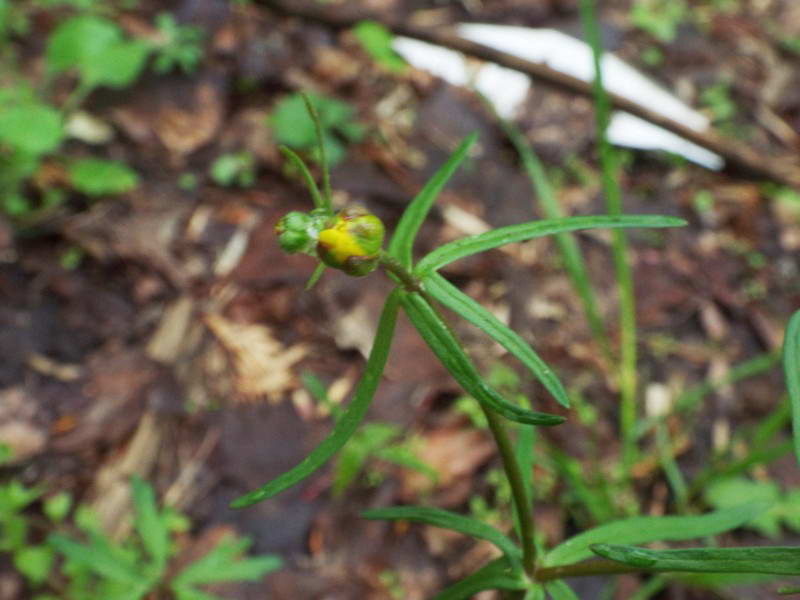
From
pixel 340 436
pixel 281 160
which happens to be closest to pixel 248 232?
pixel 281 160

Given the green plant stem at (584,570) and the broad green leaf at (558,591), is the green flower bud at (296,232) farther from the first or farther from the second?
the broad green leaf at (558,591)

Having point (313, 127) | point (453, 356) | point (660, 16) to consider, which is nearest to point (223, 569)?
point (453, 356)

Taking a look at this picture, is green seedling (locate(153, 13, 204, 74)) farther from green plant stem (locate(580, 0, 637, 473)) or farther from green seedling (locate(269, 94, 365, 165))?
green plant stem (locate(580, 0, 637, 473))

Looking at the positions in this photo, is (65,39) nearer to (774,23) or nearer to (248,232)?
(248,232)

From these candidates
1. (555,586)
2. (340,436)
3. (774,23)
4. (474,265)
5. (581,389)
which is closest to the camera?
(340,436)

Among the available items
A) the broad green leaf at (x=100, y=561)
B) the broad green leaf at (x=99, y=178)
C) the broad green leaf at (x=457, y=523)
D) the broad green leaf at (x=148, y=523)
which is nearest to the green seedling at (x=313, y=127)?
the broad green leaf at (x=99, y=178)

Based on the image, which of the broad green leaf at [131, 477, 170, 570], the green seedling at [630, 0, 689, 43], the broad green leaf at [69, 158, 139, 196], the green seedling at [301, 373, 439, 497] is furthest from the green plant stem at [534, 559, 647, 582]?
the green seedling at [630, 0, 689, 43]

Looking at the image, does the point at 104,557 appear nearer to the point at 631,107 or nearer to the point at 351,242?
the point at 351,242
